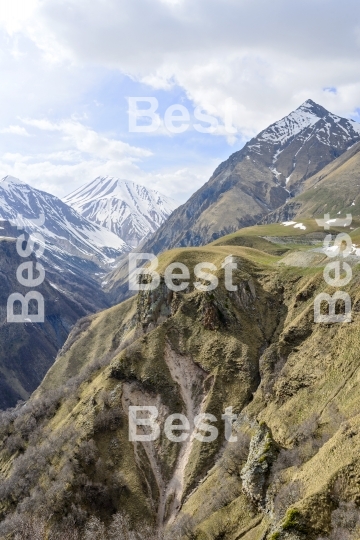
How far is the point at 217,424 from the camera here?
72.2m

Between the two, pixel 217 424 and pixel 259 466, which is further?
pixel 217 424

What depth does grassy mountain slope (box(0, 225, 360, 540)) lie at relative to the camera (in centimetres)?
4602

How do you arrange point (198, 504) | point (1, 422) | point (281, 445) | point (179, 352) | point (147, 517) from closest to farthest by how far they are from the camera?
point (281, 445)
point (198, 504)
point (147, 517)
point (179, 352)
point (1, 422)

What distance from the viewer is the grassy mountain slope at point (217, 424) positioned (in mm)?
46022

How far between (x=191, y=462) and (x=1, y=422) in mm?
62384

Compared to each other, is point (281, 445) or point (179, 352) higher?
point (179, 352)

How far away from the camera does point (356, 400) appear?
49.9 meters

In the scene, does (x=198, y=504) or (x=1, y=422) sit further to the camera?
(x=1, y=422)

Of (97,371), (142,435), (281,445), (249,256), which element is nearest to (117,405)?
(142,435)

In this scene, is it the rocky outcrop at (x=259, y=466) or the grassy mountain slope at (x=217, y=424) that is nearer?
the grassy mountain slope at (x=217, y=424)

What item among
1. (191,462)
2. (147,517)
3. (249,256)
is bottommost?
(147,517)

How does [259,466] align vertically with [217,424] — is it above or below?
above

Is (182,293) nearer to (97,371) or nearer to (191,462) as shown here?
(97,371)

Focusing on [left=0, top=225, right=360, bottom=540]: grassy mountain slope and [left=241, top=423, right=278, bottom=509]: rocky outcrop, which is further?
[left=241, top=423, right=278, bottom=509]: rocky outcrop
